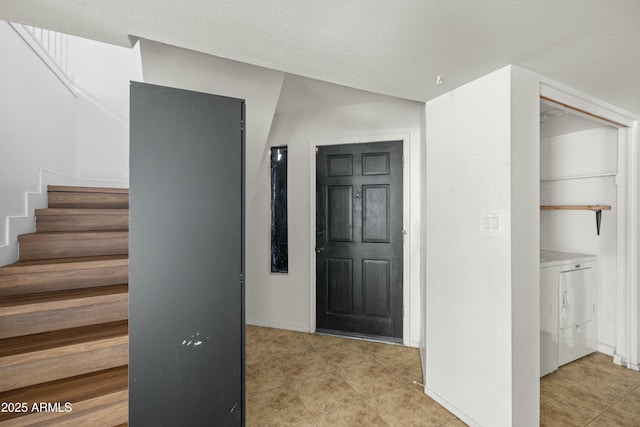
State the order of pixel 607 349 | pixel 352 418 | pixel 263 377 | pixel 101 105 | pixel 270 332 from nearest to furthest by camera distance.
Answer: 1. pixel 352 418
2. pixel 263 377
3. pixel 607 349
4. pixel 270 332
5. pixel 101 105

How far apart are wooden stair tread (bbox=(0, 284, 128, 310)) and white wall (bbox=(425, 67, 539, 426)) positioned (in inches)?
90.1

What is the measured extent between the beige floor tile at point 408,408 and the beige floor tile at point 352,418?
0.18 feet

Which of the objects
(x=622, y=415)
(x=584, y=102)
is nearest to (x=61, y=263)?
(x=584, y=102)

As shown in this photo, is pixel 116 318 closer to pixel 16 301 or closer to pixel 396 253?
pixel 16 301

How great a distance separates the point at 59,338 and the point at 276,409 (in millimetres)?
1422

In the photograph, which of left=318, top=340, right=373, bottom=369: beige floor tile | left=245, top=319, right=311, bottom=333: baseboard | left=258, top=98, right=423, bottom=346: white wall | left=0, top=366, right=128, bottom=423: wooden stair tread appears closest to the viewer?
left=0, top=366, right=128, bottom=423: wooden stair tread

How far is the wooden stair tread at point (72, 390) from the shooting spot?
146 cm

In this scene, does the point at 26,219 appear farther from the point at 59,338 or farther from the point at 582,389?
the point at 582,389

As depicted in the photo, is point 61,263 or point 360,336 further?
point 360,336

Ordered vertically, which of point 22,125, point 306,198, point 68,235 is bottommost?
point 68,235

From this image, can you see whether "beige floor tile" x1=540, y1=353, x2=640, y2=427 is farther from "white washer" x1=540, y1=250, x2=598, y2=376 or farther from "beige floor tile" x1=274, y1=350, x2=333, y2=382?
"beige floor tile" x1=274, y1=350, x2=333, y2=382

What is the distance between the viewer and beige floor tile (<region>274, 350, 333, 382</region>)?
249cm

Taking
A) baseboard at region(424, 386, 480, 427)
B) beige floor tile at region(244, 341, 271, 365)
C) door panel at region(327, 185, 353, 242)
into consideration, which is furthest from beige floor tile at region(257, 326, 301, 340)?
baseboard at region(424, 386, 480, 427)

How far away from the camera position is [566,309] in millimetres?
2582
